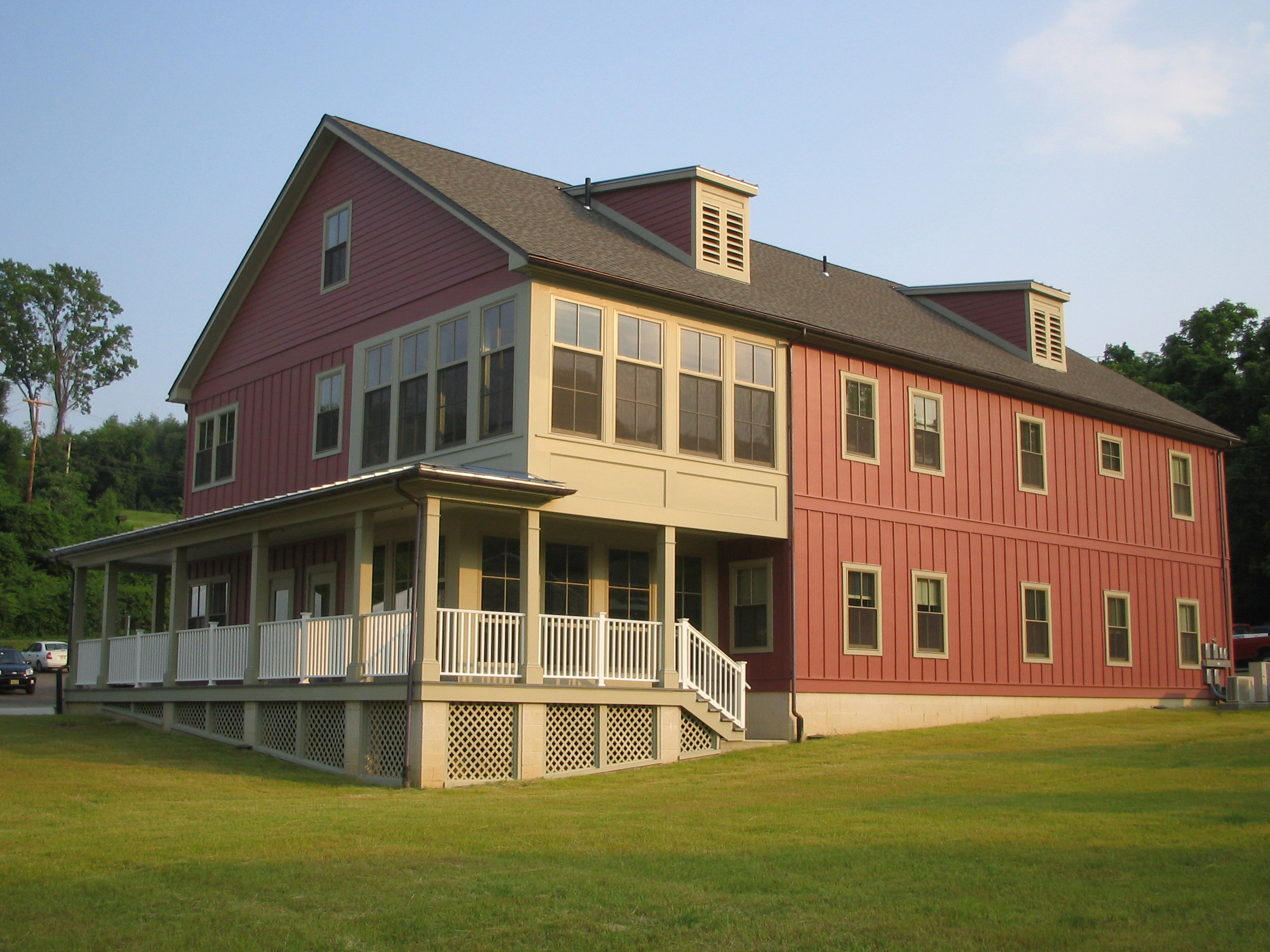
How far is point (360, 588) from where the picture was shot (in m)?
17.7

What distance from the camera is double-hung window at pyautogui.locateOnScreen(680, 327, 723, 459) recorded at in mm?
19969

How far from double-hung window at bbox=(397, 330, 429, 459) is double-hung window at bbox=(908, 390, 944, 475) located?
8.57 metres

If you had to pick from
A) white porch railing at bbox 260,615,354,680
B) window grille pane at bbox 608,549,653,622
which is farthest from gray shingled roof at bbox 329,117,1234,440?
white porch railing at bbox 260,615,354,680

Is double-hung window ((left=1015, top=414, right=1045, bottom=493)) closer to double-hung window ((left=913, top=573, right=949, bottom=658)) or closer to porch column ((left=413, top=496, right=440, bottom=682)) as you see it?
double-hung window ((left=913, top=573, right=949, bottom=658))

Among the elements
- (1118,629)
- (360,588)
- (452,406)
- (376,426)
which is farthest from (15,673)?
(1118,629)

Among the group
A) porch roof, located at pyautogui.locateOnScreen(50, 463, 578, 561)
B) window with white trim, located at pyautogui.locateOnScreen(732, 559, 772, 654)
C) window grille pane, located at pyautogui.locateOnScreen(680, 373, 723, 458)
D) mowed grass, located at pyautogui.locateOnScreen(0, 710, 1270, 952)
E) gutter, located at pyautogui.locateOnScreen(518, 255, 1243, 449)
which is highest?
gutter, located at pyautogui.locateOnScreen(518, 255, 1243, 449)

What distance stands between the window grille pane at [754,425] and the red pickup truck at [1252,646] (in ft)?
77.4

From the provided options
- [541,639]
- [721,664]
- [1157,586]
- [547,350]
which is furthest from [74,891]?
[1157,586]

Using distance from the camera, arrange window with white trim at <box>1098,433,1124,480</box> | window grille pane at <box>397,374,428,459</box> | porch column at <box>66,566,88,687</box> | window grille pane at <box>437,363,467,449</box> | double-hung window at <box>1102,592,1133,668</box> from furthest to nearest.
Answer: window with white trim at <box>1098,433,1124,480</box>
double-hung window at <box>1102,592,1133,668</box>
porch column at <box>66,566,88,687</box>
window grille pane at <box>397,374,428,459</box>
window grille pane at <box>437,363,467,449</box>

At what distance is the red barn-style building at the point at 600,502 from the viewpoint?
59.2ft

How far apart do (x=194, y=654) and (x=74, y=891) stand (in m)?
13.0

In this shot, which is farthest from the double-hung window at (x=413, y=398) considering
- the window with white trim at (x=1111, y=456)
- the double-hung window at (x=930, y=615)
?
the window with white trim at (x=1111, y=456)

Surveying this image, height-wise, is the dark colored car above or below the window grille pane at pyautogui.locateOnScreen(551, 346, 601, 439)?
below

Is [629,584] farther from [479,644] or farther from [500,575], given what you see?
[479,644]
